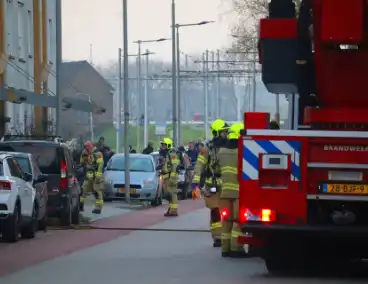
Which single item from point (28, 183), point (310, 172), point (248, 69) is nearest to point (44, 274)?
point (310, 172)

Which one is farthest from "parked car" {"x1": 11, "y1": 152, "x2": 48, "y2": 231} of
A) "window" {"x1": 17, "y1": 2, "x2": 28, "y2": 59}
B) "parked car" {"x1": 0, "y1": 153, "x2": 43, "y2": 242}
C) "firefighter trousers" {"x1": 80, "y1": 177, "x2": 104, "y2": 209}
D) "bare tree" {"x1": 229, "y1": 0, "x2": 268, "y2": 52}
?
"bare tree" {"x1": 229, "y1": 0, "x2": 268, "y2": 52}

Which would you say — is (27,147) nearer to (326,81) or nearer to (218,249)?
(218,249)

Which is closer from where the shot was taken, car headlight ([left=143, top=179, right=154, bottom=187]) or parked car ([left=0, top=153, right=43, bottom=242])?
parked car ([left=0, top=153, right=43, bottom=242])

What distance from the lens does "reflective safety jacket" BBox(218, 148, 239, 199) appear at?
17.1 m

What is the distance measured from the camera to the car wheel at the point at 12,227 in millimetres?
20094

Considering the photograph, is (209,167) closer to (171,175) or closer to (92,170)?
(92,170)

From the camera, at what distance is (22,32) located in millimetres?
42062

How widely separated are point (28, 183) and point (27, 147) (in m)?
2.90

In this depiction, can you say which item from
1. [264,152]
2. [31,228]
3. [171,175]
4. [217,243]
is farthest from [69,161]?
[264,152]

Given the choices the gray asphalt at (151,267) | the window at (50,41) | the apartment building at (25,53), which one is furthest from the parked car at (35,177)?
the window at (50,41)

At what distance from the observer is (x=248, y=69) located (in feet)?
257

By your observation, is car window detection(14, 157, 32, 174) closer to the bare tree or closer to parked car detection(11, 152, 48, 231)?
parked car detection(11, 152, 48, 231)

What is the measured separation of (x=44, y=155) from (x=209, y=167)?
7.42 meters

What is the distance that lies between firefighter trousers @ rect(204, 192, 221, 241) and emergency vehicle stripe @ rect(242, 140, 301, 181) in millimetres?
4207
